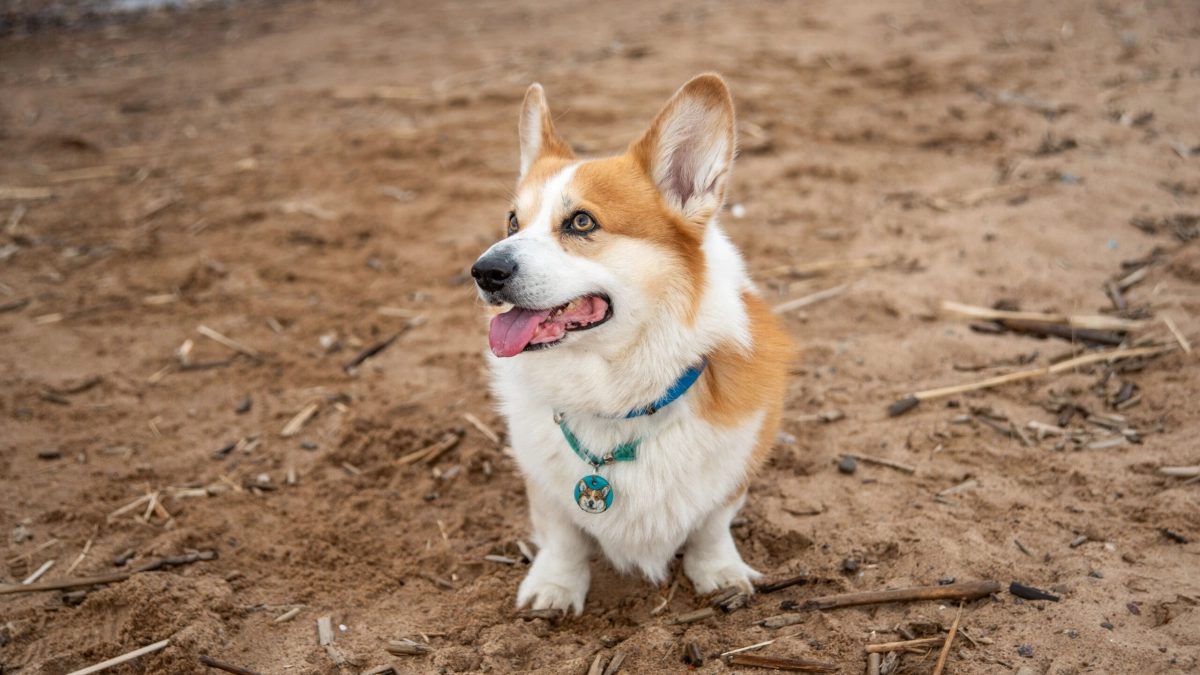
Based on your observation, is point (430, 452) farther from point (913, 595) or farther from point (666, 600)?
point (913, 595)

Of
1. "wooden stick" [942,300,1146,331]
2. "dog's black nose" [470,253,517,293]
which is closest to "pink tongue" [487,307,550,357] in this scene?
"dog's black nose" [470,253,517,293]

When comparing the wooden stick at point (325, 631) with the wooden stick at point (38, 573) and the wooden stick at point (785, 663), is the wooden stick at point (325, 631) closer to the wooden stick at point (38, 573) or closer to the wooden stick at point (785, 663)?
the wooden stick at point (38, 573)

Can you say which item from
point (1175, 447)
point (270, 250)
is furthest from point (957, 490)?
point (270, 250)

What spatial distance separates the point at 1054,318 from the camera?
13.8 feet

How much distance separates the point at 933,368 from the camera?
4.04 metres

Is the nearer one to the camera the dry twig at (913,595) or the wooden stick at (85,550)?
the dry twig at (913,595)

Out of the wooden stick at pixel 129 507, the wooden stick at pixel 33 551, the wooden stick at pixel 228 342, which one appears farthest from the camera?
the wooden stick at pixel 228 342

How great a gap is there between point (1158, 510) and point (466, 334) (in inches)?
134

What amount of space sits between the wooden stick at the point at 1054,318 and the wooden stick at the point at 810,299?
1.96 ft

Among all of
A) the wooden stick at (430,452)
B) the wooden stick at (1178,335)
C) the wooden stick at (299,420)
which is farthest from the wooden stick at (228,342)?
the wooden stick at (1178,335)

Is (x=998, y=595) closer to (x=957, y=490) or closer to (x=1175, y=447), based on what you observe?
(x=957, y=490)

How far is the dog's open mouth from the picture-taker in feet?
8.43

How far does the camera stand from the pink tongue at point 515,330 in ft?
8.45

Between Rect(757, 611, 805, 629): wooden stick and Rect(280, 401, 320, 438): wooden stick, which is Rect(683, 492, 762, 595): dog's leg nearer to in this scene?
Rect(757, 611, 805, 629): wooden stick
